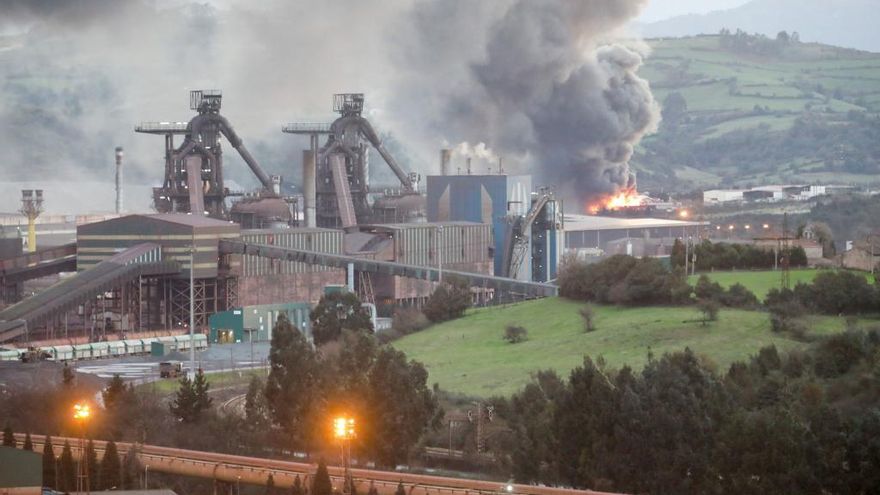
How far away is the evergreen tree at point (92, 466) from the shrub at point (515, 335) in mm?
23711

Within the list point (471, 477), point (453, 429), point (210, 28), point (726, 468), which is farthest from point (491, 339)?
point (210, 28)

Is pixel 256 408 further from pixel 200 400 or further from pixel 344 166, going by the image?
pixel 344 166

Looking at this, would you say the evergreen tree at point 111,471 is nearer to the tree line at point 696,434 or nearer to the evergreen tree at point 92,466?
the evergreen tree at point 92,466

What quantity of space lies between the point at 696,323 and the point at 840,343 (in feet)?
29.7

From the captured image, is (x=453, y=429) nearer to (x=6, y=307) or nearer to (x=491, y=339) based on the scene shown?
(x=491, y=339)

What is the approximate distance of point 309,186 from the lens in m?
107

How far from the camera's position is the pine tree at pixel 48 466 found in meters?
40.3

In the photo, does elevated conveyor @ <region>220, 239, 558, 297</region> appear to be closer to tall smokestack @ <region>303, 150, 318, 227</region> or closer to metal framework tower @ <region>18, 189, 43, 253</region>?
metal framework tower @ <region>18, 189, 43, 253</region>

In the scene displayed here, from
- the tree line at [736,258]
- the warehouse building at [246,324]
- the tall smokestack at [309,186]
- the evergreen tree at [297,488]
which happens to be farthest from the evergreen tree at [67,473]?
the tall smokestack at [309,186]

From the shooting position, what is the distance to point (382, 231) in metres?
93.3

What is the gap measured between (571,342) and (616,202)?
67.7m

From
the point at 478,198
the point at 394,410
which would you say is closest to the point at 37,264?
the point at 478,198

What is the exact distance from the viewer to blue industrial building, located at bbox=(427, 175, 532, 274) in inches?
3949

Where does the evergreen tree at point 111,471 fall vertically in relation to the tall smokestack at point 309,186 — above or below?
below
